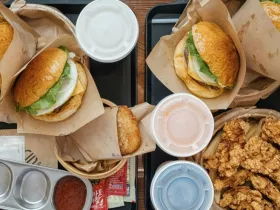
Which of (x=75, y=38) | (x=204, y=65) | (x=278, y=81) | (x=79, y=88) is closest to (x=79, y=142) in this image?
(x=79, y=88)

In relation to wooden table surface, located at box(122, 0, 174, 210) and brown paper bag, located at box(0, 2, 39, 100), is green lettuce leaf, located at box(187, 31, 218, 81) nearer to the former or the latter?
wooden table surface, located at box(122, 0, 174, 210)

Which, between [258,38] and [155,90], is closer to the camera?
[258,38]

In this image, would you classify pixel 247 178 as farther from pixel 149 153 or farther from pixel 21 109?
pixel 21 109

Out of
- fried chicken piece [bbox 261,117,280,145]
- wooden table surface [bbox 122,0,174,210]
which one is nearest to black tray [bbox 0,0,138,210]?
wooden table surface [bbox 122,0,174,210]

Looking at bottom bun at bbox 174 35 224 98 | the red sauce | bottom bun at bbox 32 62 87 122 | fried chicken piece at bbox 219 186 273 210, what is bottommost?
the red sauce

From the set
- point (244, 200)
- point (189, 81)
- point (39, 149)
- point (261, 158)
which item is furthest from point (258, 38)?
point (39, 149)

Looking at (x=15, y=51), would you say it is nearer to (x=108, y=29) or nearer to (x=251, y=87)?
(x=108, y=29)

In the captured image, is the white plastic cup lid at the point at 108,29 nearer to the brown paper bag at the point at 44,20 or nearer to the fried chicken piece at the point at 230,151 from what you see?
the brown paper bag at the point at 44,20
